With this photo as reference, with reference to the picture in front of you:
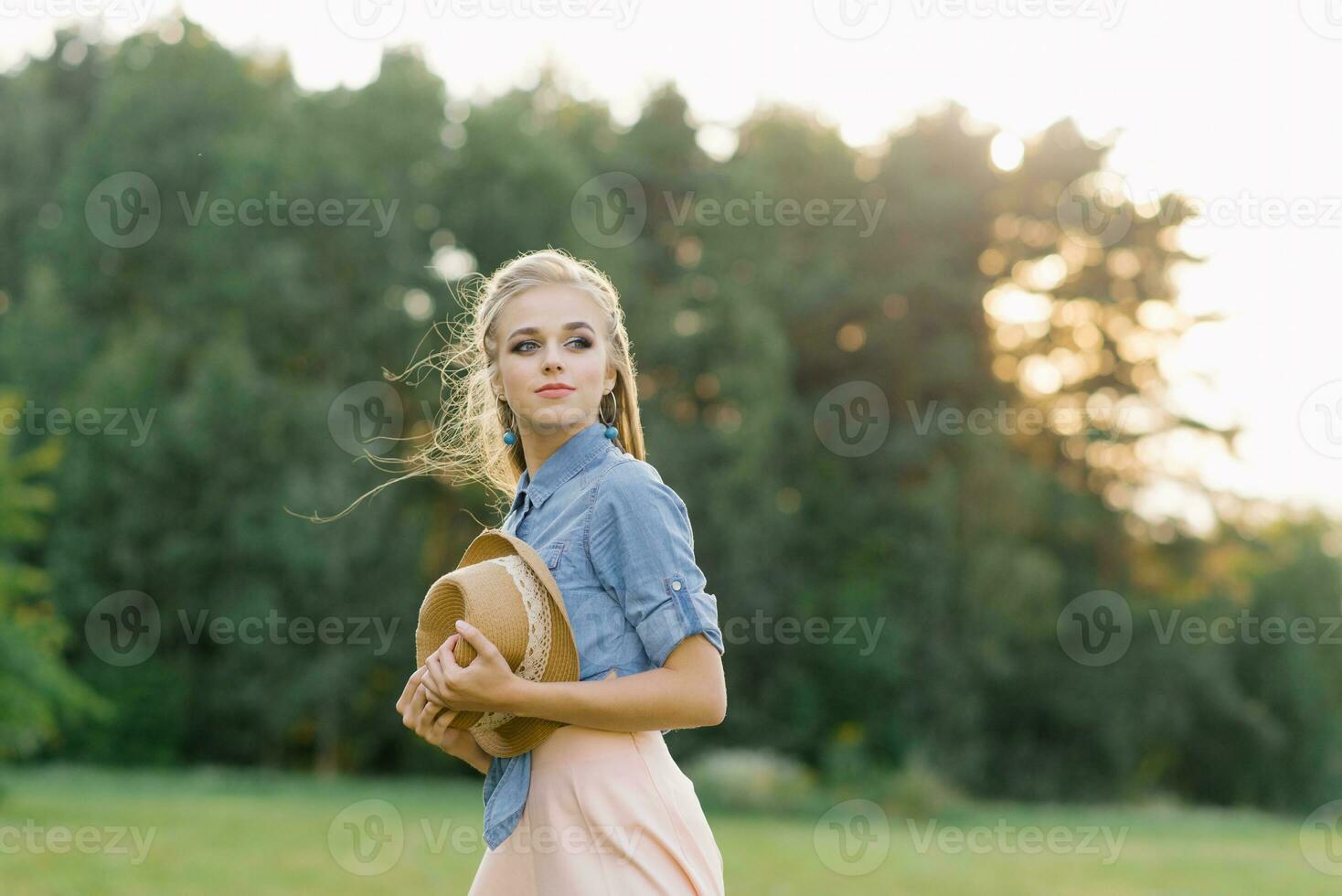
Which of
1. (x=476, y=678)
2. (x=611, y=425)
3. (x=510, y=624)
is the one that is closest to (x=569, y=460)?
(x=611, y=425)

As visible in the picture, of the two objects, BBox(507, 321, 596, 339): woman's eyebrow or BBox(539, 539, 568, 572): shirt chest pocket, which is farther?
BBox(507, 321, 596, 339): woman's eyebrow

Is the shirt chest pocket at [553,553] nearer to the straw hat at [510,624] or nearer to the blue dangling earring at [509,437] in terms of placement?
the straw hat at [510,624]

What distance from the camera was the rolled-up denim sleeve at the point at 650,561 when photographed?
2.33m

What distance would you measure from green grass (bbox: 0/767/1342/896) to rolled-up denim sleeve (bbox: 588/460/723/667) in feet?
28.8

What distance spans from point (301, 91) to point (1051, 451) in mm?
16849

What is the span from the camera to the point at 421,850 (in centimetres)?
1308

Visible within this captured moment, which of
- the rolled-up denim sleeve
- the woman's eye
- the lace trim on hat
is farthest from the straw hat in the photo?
the woman's eye

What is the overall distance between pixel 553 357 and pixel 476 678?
2.12 ft

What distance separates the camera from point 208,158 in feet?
77.5

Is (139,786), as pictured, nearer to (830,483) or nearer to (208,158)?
(208,158)

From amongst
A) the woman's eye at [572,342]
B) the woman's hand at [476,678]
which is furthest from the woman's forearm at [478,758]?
the woman's eye at [572,342]

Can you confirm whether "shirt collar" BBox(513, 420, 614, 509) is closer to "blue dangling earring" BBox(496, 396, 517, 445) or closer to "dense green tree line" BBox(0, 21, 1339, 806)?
"blue dangling earring" BBox(496, 396, 517, 445)

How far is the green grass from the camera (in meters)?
10.9

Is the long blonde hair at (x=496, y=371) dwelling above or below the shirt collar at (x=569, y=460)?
above
